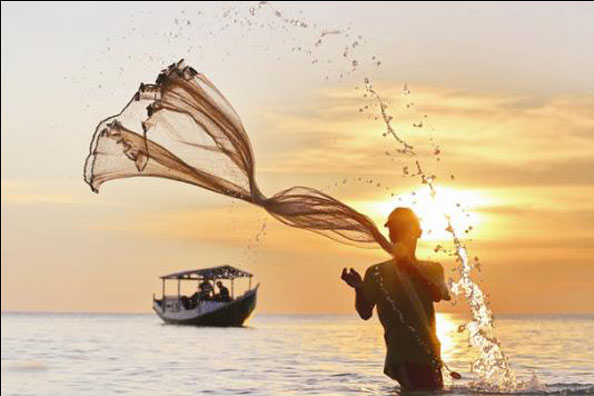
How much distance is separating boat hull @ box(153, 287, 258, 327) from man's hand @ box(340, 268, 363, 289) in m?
55.4

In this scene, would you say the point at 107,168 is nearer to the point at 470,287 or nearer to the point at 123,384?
the point at 470,287

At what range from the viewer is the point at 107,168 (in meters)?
12.3

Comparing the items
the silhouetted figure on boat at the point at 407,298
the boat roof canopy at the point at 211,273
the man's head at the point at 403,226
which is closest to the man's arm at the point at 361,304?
the silhouetted figure on boat at the point at 407,298

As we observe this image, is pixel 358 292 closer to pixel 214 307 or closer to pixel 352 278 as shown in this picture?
pixel 352 278

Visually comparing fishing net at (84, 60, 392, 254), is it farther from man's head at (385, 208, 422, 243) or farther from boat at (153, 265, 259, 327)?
boat at (153, 265, 259, 327)

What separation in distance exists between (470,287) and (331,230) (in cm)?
197

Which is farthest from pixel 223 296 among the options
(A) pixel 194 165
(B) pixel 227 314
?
(A) pixel 194 165

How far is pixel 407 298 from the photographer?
10914 mm

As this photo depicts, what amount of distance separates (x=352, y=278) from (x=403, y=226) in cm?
69

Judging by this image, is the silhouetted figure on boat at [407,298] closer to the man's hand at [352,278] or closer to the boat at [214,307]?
the man's hand at [352,278]

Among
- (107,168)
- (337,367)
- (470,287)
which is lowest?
(337,367)

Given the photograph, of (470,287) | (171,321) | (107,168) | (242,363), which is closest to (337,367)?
(242,363)

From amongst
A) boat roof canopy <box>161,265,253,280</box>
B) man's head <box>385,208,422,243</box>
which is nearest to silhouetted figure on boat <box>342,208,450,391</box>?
man's head <box>385,208,422,243</box>

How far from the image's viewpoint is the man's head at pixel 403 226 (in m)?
10.9
